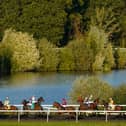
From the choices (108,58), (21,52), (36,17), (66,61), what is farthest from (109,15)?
(21,52)

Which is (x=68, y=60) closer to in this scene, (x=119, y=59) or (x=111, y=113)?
(x=119, y=59)

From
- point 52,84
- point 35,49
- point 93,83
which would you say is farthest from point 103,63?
point 93,83

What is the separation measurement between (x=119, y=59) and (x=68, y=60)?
23.0 ft

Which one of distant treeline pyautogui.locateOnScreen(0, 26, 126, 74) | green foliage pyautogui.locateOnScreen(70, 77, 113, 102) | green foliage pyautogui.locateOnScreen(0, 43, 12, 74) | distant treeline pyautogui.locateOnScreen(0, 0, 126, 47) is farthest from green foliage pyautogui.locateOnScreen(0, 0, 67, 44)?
green foliage pyautogui.locateOnScreen(70, 77, 113, 102)

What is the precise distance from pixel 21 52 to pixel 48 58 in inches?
130

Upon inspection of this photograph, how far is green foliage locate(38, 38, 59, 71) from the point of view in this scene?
8238 cm

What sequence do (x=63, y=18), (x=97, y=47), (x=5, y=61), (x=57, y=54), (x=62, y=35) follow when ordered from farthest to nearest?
(x=63, y=18), (x=62, y=35), (x=57, y=54), (x=97, y=47), (x=5, y=61)

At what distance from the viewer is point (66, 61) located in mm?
83688

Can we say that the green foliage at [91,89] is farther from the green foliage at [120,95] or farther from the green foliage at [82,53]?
the green foliage at [82,53]

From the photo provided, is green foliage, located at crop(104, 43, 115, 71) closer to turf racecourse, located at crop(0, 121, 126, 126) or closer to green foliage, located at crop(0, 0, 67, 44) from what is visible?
green foliage, located at crop(0, 0, 67, 44)

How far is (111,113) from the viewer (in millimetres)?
31531

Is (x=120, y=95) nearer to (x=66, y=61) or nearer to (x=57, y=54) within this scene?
(x=57, y=54)

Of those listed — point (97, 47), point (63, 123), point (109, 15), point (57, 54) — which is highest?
point (109, 15)

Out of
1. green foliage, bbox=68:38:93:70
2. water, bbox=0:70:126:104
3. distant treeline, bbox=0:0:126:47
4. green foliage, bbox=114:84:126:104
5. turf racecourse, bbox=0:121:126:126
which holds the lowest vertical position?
water, bbox=0:70:126:104
